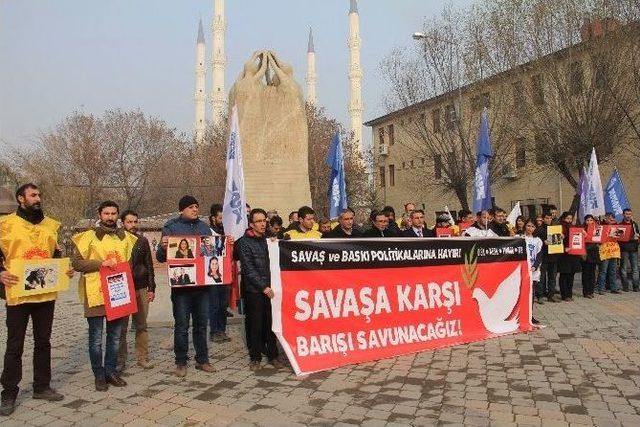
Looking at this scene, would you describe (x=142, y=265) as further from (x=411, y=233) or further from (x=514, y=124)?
(x=514, y=124)

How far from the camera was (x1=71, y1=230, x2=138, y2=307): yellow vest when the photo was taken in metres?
5.76

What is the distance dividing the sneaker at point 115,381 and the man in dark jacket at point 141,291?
0.46 metres

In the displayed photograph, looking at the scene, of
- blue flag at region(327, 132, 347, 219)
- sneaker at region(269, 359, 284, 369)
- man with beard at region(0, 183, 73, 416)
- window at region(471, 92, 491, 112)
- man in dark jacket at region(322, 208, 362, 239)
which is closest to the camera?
man with beard at region(0, 183, 73, 416)

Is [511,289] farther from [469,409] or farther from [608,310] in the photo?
[469,409]

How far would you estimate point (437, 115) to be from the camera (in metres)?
25.1

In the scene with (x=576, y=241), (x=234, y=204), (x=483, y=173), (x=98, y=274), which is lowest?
(x=576, y=241)

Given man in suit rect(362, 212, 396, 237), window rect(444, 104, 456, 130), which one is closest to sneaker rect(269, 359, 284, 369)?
man in suit rect(362, 212, 396, 237)

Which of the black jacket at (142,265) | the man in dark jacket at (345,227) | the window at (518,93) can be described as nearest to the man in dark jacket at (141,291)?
the black jacket at (142,265)

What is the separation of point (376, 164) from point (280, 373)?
47.8 m

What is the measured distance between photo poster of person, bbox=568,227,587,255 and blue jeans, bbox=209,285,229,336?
6871 millimetres

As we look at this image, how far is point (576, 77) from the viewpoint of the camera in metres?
19.0

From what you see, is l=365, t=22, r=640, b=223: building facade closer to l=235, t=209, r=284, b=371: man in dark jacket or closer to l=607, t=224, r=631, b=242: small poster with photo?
l=607, t=224, r=631, b=242: small poster with photo

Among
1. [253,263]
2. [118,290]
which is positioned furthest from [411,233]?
[118,290]

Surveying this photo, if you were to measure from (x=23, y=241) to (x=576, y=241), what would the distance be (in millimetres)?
9782
